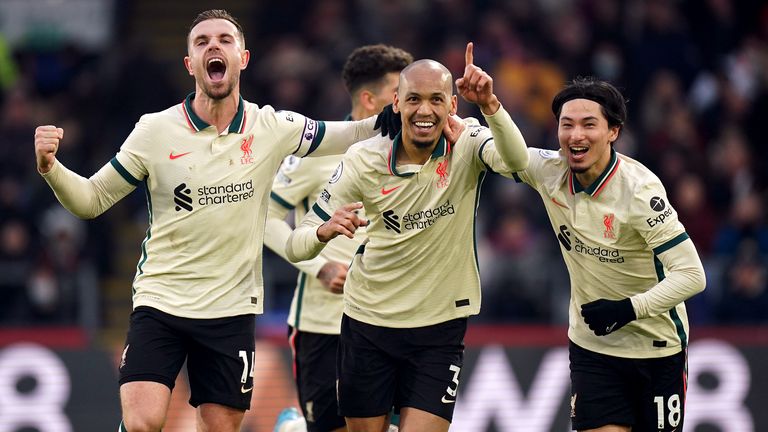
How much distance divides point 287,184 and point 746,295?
6.19 metres

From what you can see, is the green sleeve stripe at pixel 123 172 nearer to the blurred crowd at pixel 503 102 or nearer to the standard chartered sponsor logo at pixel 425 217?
the standard chartered sponsor logo at pixel 425 217

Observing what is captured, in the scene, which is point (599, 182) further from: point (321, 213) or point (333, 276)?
point (333, 276)

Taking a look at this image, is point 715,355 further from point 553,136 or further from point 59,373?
point 59,373

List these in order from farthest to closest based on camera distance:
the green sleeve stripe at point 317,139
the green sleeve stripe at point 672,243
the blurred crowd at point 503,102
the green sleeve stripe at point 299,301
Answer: the blurred crowd at point 503,102 < the green sleeve stripe at point 299,301 < the green sleeve stripe at point 317,139 < the green sleeve stripe at point 672,243

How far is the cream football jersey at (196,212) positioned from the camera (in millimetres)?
7098

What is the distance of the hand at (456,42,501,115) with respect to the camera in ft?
21.8

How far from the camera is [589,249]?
7.14 metres

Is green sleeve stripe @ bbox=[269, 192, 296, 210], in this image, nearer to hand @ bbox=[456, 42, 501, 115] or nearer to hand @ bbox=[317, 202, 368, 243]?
hand @ bbox=[317, 202, 368, 243]

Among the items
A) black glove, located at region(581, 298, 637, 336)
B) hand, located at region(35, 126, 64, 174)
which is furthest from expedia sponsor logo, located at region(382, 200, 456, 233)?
hand, located at region(35, 126, 64, 174)

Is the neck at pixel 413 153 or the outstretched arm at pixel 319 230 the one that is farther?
the neck at pixel 413 153

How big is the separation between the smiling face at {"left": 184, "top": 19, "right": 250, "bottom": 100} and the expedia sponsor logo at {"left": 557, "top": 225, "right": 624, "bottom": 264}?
201 cm

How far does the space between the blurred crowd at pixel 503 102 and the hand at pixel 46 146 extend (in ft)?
20.1

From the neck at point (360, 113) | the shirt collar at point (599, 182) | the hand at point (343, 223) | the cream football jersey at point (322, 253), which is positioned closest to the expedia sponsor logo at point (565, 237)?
the shirt collar at point (599, 182)

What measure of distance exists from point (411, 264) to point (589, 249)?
0.98 m
